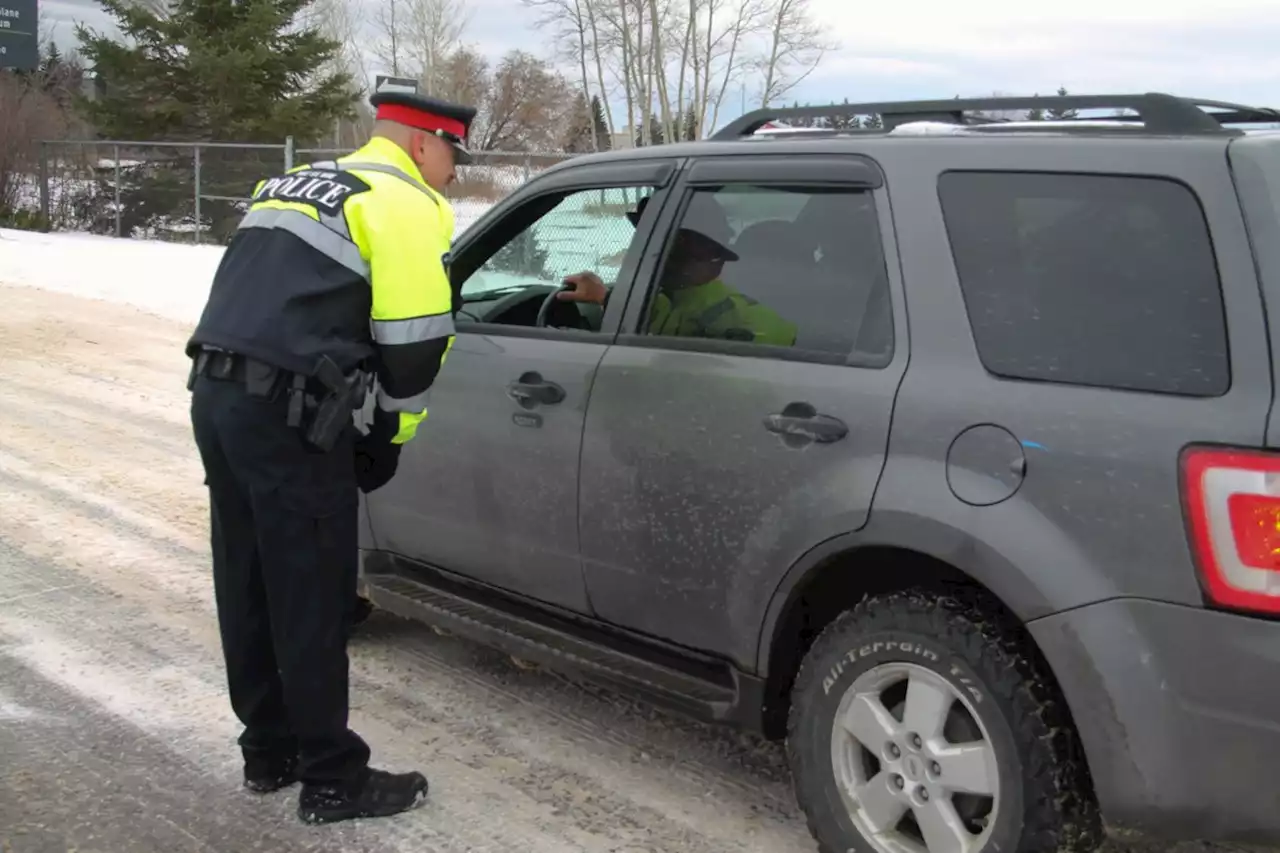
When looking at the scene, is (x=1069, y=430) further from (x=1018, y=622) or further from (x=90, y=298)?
(x=90, y=298)

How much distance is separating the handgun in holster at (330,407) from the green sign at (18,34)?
27.3 meters

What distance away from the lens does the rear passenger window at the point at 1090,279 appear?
2.33m

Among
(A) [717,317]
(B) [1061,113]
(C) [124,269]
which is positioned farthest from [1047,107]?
(C) [124,269]

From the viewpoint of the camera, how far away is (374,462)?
3305mm

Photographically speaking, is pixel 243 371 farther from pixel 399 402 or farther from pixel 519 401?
pixel 519 401

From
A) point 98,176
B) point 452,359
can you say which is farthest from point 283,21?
point 452,359

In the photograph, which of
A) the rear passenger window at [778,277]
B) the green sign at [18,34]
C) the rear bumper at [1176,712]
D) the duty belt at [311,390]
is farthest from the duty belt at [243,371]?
the green sign at [18,34]

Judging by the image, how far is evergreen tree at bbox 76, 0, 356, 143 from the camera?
27141mm

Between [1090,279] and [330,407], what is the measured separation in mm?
1797

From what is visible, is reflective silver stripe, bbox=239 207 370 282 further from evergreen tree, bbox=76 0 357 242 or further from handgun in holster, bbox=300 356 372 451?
evergreen tree, bbox=76 0 357 242

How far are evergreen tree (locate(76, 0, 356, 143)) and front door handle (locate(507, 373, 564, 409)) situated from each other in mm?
25886

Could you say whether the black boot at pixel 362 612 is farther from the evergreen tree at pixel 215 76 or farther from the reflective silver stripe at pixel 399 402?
the evergreen tree at pixel 215 76

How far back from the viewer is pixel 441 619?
3.81m

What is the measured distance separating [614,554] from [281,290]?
3.69 feet
